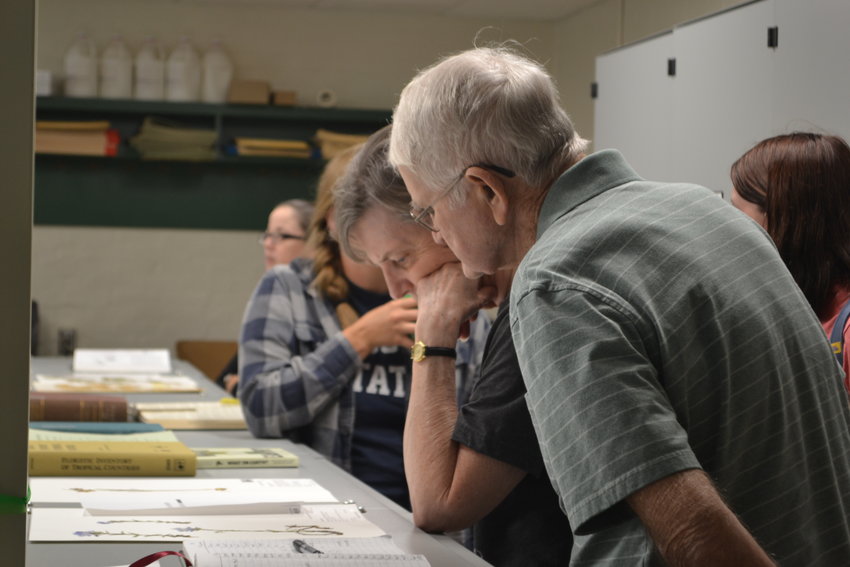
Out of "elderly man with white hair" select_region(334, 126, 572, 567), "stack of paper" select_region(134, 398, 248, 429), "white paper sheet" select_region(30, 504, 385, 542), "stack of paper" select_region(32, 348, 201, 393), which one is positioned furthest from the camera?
"stack of paper" select_region(32, 348, 201, 393)

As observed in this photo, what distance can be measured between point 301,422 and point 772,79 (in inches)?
66.8

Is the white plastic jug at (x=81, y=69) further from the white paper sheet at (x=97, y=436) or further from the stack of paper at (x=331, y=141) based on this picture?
the white paper sheet at (x=97, y=436)

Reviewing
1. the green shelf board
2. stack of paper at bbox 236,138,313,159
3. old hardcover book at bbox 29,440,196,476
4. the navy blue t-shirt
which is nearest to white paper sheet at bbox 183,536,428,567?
old hardcover book at bbox 29,440,196,476

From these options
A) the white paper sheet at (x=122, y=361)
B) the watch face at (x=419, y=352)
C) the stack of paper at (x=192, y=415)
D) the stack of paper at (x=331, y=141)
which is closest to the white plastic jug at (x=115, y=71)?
the stack of paper at (x=331, y=141)

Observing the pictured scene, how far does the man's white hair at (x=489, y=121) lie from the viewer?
4.08 feet

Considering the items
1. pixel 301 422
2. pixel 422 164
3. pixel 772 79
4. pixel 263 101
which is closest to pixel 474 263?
pixel 422 164

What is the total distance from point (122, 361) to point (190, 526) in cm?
293

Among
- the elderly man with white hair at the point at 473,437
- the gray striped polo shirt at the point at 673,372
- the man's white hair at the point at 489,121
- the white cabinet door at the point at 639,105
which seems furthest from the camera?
the white cabinet door at the point at 639,105

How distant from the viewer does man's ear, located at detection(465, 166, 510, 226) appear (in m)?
1.26

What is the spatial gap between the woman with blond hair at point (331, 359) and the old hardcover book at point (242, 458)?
17cm

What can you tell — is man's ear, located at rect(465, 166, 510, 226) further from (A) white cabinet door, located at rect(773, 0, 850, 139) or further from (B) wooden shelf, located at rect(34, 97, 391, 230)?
(B) wooden shelf, located at rect(34, 97, 391, 230)

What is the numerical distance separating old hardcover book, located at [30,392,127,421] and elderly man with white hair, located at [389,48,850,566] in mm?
1665

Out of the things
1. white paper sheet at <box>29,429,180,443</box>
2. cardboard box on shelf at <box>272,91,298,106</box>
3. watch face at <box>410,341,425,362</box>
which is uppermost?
cardboard box on shelf at <box>272,91,298,106</box>

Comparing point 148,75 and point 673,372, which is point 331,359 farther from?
point 148,75
